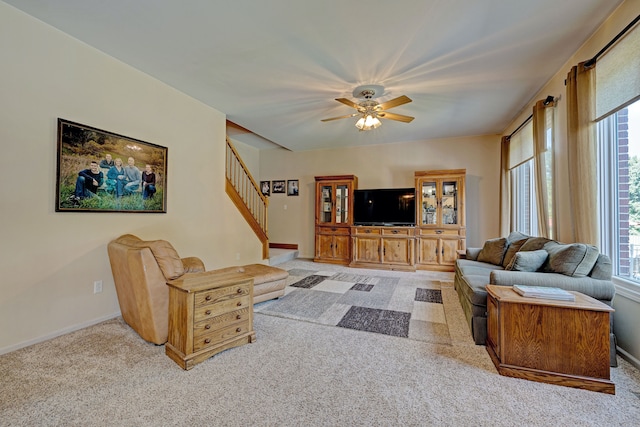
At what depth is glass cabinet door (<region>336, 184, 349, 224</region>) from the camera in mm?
6148

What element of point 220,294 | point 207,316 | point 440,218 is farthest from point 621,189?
point 207,316

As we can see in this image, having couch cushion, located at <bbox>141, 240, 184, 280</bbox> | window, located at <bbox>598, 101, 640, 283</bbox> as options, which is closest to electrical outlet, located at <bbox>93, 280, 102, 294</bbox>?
couch cushion, located at <bbox>141, 240, 184, 280</bbox>

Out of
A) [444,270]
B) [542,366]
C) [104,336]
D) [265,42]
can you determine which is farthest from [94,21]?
[444,270]

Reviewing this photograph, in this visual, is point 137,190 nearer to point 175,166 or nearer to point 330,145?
point 175,166

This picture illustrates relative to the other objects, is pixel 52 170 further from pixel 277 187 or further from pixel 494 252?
pixel 494 252

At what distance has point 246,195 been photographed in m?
5.89

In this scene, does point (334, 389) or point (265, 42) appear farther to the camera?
point (265, 42)

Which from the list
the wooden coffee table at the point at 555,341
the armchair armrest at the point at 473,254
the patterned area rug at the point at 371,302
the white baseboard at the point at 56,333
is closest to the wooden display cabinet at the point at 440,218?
the patterned area rug at the point at 371,302

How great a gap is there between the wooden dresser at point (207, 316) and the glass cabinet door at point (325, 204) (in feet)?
13.2

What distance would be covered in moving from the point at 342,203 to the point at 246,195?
2.21m

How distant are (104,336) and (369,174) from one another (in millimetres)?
5504

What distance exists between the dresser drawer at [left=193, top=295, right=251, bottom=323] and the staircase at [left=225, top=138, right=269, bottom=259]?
2.77m

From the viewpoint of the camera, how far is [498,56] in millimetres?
2777

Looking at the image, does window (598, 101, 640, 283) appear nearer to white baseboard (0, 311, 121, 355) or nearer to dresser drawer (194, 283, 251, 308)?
dresser drawer (194, 283, 251, 308)
